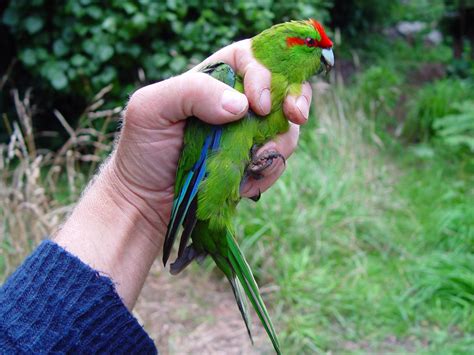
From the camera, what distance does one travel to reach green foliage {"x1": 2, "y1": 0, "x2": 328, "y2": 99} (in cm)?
470

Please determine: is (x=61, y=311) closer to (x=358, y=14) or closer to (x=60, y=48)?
(x=60, y=48)

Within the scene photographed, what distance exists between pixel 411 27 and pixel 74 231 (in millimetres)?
11754

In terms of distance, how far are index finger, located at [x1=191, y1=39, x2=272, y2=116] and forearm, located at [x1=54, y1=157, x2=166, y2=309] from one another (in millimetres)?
582

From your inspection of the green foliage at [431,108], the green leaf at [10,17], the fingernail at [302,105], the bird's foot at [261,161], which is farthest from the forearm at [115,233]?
the green foliage at [431,108]

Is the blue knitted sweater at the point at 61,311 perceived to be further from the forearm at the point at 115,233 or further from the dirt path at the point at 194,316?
the dirt path at the point at 194,316

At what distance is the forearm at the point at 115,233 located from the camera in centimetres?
186

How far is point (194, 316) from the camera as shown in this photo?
384cm

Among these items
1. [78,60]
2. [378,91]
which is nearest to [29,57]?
Result: [78,60]

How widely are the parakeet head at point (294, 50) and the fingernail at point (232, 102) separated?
0.84ft

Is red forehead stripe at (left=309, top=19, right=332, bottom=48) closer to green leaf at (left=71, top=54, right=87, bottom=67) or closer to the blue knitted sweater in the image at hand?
the blue knitted sweater

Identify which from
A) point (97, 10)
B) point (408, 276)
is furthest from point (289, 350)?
point (97, 10)

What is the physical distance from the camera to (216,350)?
360 centimetres

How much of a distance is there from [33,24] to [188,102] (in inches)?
139

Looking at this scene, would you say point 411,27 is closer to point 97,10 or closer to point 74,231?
point 97,10
